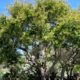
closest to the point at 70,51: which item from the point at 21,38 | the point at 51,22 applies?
the point at 51,22

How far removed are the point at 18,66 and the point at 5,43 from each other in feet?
10.9

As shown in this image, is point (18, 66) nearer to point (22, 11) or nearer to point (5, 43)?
point (5, 43)

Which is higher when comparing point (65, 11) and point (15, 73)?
point (65, 11)

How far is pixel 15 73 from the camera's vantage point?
25.1 metres

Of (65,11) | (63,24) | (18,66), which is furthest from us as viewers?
(18,66)

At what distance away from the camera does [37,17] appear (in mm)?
20859

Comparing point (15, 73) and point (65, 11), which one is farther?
point (15, 73)

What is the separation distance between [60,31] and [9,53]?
439 centimetres

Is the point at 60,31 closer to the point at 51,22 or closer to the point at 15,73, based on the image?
the point at 51,22

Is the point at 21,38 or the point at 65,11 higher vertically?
the point at 65,11

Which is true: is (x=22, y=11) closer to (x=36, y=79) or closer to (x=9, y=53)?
(x=9, y=53)

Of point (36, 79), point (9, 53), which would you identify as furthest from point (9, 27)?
point (36, 79)

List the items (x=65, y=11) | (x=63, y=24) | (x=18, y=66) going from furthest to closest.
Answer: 1. (x=18, y=66)
2. (x=65, y=11)
3. (x=63, y=24)

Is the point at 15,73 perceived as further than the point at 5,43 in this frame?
Yes
